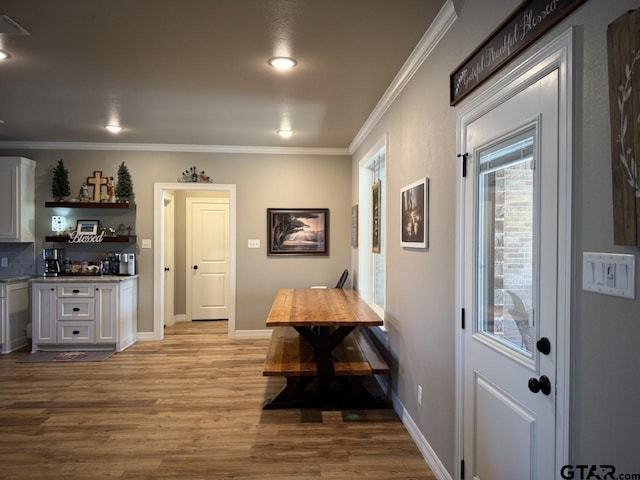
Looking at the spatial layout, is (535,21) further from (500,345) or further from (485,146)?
(500,345)

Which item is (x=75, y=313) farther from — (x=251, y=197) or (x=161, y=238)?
(x=251, y=197)

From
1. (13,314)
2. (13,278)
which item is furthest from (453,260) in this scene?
(13,314)

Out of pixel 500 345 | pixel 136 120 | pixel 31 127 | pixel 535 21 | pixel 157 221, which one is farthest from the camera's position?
pixel 157 221

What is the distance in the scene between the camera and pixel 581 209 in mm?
1143

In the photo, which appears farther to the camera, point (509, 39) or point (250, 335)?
point (250, 335)

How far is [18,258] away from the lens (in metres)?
5.12

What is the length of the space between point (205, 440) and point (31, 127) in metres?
4.02

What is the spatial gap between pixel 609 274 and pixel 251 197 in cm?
474

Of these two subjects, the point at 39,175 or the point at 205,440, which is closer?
the point at 205,440

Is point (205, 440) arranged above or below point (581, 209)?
below

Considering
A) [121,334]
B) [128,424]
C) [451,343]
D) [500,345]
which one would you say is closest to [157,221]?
[121,334]

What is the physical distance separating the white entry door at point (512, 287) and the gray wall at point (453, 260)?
116mm

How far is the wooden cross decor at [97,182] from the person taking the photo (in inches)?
200

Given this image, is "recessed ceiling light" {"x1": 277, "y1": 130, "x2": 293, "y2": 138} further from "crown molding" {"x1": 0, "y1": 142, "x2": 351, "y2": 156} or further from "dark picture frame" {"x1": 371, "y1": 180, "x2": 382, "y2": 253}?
"dark picture frame" {"x1": 371, "y1": 180, "x2": 382, "y2": 253}
